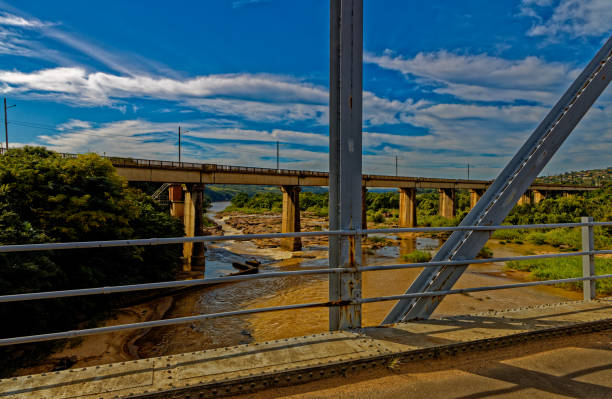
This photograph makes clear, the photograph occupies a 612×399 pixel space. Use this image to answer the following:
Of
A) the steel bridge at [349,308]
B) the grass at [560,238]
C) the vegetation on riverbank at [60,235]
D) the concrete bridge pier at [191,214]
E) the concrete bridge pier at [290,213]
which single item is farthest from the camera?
the concrete bridge pier at [290,213]

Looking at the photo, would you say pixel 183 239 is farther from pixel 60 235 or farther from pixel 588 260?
pixel 60 235

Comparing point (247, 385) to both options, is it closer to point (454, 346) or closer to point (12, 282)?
point (454, 346)

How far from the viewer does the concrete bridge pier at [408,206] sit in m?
47.2

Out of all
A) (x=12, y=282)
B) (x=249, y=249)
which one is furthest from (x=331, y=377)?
(x=249, y=249)

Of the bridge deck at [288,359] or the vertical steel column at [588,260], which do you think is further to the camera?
the vertical steel column at [588,260]

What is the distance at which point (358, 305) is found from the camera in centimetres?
355

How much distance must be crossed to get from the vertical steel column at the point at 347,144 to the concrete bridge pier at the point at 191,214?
75.4 ft

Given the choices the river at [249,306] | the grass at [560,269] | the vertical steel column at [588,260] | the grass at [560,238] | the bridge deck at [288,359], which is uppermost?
the vertical steel column at [588,260]

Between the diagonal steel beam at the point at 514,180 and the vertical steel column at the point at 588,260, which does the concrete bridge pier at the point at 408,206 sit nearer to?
the vertical steel column at the point at 588,260

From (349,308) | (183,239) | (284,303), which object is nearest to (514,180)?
(349,308)

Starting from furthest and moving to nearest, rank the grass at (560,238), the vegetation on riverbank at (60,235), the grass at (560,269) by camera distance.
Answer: the grass at (560,238) → the grass at (560,269) → the vegetation on riverbank at (60,235)

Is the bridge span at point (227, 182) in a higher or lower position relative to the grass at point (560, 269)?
higher

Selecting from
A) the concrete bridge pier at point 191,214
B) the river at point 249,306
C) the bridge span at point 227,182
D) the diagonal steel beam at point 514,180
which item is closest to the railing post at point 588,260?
the diagonal steel beam at point 514,180

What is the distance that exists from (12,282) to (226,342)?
5879 mm
